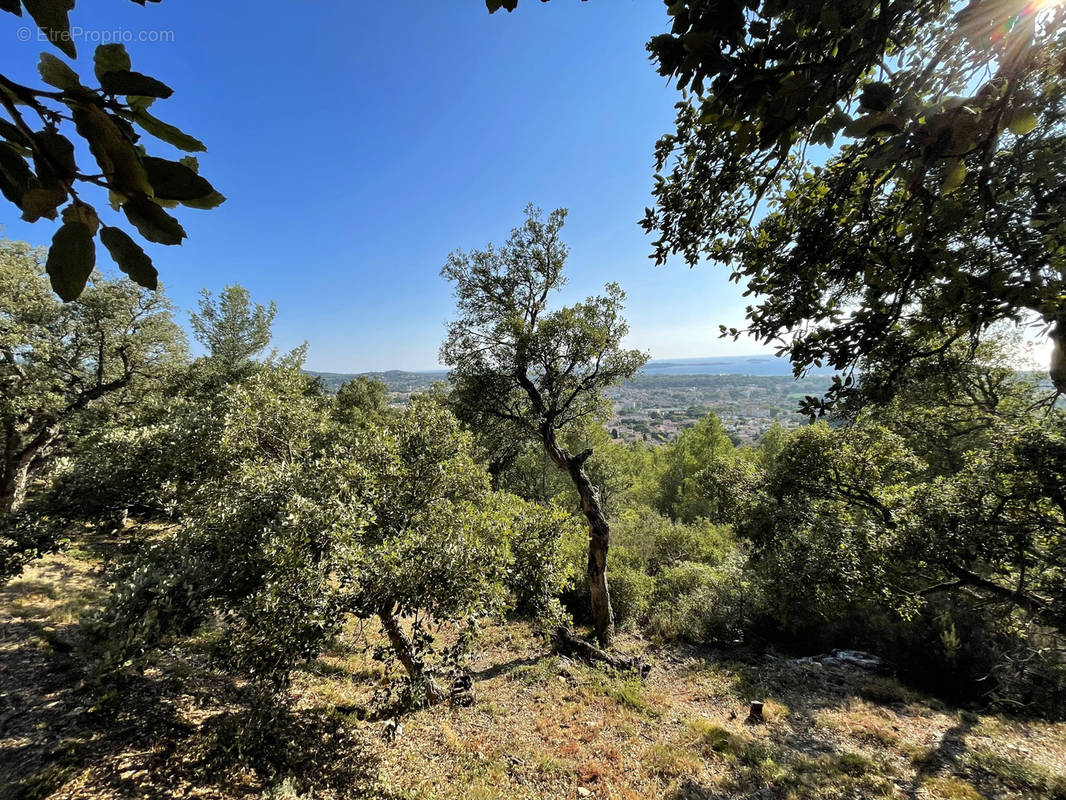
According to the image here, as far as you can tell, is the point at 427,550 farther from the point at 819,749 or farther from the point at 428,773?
the point at 819,749

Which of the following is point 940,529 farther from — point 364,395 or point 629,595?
point 364,395

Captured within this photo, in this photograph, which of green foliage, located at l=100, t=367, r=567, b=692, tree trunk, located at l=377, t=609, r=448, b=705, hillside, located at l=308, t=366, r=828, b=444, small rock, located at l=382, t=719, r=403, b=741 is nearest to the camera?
green foliage, located at l=100, t=367, r=567, b=692

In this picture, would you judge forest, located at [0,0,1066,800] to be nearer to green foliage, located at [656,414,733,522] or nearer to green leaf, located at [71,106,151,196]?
green leaf, located at [71,106,151,196]

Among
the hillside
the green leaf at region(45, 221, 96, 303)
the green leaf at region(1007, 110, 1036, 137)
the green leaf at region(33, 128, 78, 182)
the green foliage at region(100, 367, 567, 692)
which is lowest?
the hillside

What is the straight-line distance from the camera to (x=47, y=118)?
77 centimetres

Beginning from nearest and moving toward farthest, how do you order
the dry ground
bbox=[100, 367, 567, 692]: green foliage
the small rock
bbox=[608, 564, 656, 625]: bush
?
bbox=[100, 367, 567, 692]: green foliage, the dry ground, the small rock, bbox=[608, 564, 656, 625]: bush

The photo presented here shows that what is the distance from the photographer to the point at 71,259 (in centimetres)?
71

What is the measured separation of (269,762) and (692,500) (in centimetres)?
1998

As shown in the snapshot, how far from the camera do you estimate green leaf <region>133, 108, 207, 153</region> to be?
0.85 meters

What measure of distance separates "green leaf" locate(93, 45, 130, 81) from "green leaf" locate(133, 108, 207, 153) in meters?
0.08

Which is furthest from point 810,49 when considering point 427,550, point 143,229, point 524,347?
point 524,347

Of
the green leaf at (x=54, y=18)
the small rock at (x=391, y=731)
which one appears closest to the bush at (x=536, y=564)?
the small rock at (x=391, y=731)

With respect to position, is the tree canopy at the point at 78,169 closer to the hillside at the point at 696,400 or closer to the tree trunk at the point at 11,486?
the tree trunk at the point at 11,486

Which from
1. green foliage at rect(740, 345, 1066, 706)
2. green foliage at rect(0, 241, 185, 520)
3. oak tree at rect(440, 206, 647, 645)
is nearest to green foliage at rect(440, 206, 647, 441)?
oak tree at rect(440, 206, 647, 645)
